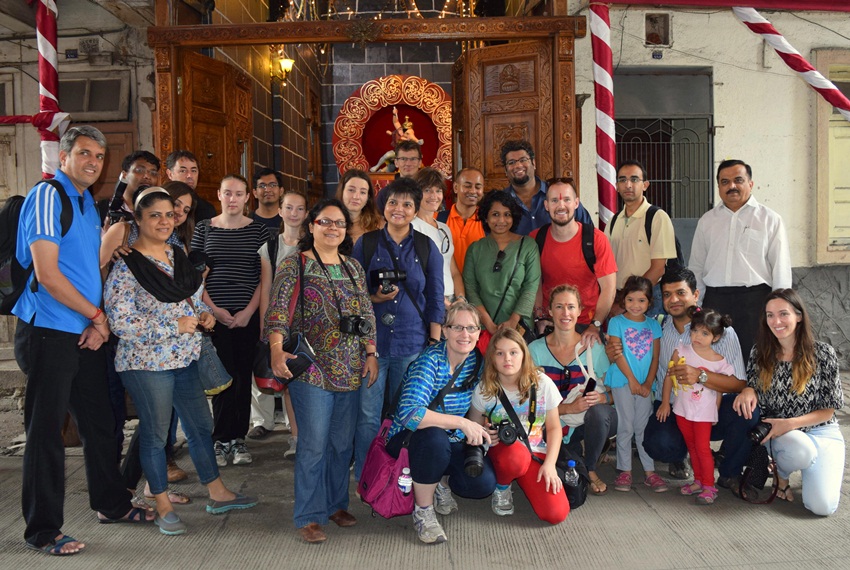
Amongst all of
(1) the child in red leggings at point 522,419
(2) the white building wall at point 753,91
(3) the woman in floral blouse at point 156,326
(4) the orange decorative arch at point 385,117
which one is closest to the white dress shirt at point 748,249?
(1) the child in red leggings at point 522,419

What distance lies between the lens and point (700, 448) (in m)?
3.75

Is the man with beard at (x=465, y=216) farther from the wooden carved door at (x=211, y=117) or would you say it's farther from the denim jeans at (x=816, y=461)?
the wooden carved door at (x=211, y=117)

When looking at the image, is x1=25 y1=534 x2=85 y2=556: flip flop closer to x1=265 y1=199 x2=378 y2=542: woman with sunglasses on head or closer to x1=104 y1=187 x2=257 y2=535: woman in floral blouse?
x1=104 y1=187 x2=257 y2=535: woman in floral blouse

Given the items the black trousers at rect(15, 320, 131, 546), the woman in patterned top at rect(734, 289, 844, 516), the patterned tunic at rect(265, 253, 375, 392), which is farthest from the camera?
the woman in patterned top at rect(734, 289, 844, 516)

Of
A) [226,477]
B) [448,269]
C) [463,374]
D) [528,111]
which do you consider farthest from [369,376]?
[528,111]

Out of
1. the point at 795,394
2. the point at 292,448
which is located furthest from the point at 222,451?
Result: the point at 795,394

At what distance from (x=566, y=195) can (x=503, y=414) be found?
1.30 metres

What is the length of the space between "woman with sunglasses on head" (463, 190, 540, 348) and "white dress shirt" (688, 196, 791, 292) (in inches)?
45.7

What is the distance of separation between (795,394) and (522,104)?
3687 millimetres

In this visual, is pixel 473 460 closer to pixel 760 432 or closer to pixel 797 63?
pixel 760 432

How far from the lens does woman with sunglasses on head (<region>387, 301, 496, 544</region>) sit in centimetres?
325

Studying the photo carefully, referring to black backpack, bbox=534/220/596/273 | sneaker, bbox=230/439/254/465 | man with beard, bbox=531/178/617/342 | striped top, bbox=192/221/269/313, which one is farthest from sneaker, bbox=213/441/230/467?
black backpack, bbox=534/220/596/273

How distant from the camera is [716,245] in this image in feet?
14.7

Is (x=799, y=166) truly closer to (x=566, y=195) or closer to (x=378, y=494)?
(x=566, y=195)
